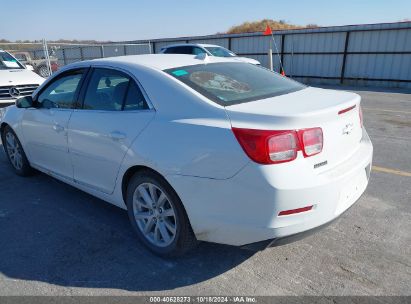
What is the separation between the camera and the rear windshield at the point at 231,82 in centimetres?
272

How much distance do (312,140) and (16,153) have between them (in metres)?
4.15

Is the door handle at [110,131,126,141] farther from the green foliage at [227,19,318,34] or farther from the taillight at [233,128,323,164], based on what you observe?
the green foliage at [227,19,318,34]

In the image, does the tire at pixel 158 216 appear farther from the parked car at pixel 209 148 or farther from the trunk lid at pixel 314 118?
the trunk lid at pixel 314 118

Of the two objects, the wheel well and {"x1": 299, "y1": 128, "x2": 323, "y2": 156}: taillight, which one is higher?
{"x1": 299, "y1": 128, "x2": 323, "y2": 156}: taillight

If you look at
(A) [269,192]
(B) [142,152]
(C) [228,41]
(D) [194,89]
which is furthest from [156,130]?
(C) [228,41]

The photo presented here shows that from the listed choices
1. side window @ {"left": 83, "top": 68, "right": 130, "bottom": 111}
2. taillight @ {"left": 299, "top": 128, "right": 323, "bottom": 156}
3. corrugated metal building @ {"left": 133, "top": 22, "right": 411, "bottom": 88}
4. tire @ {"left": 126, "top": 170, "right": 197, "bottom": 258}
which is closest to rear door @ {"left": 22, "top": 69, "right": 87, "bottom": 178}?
side window @ {"left": 83, "top": 68, "right": 130, "bottom": 111}

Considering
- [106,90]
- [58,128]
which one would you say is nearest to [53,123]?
[58,128]

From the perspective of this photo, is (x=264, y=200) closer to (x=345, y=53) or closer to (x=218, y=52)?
(x=218, y=52)

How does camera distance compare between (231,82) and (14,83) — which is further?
(14,83)

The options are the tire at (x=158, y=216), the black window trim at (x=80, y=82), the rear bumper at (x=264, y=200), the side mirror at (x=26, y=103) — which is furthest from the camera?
the side mirror at (x=26, y=103)

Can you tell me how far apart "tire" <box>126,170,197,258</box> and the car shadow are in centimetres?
13

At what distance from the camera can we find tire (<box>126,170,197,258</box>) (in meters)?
2.68

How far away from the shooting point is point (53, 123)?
12.4ft

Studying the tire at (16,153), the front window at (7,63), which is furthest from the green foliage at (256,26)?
the tire at (16,153)
